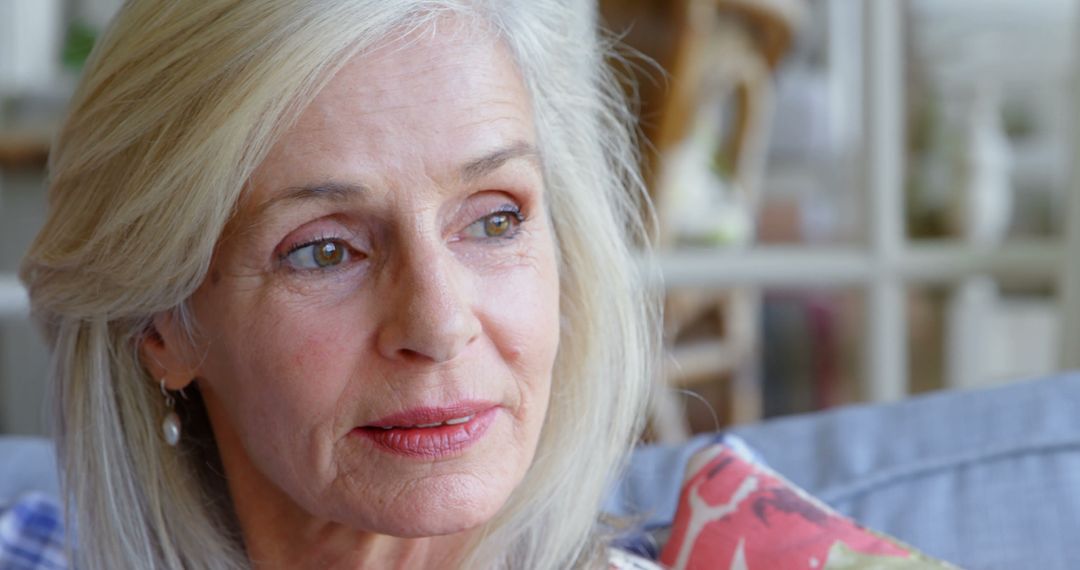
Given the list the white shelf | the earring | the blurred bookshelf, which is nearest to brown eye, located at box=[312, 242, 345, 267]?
the earring

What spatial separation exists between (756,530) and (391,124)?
47cm

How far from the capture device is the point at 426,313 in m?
0.93

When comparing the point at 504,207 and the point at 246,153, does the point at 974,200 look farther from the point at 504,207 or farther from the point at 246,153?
the point at 246,153

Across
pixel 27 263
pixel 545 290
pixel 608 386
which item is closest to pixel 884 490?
pixel 608 386

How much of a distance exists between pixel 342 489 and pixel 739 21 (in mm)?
1612

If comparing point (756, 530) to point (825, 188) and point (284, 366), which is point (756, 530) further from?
point (825, 188)

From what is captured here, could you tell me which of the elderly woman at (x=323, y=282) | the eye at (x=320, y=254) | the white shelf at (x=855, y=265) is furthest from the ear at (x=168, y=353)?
the white shelf at (x=855, y=265)

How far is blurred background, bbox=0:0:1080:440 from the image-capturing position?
6.58 feet

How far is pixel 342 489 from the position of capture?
988 mm

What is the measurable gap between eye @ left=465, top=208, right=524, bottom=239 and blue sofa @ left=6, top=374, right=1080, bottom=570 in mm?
323

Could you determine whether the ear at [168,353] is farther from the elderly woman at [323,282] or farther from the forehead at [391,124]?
the forehead at [391,124]

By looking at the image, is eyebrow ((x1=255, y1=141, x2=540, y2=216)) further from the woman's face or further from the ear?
the ear

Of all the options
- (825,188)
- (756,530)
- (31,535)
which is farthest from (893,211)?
(825,188)

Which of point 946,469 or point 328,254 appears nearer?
point 328,254
